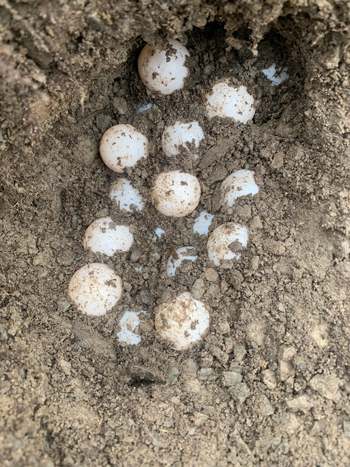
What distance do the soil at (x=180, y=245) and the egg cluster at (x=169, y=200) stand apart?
0.16ft

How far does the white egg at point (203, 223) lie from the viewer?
2.24 m

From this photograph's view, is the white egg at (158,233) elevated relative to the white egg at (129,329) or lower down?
elevated

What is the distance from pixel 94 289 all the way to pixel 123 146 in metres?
0.77

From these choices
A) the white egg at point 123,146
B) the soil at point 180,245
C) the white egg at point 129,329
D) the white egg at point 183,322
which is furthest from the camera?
the white egg at point 123,146

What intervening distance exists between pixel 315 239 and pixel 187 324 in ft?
2.61

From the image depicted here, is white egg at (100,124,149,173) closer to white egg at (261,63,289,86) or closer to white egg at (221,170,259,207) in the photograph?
white egg at (221,170,259,207)

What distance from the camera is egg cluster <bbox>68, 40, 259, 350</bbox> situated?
2.02 metres

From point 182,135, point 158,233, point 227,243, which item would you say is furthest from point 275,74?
point 158,233

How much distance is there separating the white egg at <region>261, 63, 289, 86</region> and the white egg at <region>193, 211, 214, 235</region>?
0.81 metres

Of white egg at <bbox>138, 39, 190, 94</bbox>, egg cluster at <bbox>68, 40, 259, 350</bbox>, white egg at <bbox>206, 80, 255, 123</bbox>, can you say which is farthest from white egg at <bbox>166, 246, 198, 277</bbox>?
white egg at <bbox>138, 39, 190, 94</bbox>

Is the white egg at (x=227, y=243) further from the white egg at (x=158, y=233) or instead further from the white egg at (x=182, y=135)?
the white egg at (x=182, y=135)

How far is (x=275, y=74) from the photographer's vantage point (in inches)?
86.7

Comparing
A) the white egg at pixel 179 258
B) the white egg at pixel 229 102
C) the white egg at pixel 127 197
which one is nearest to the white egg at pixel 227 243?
the white egg at pixel 179 258

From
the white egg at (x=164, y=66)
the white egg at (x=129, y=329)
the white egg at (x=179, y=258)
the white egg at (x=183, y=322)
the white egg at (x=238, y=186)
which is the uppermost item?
the white egg at (x=164, y=66)
